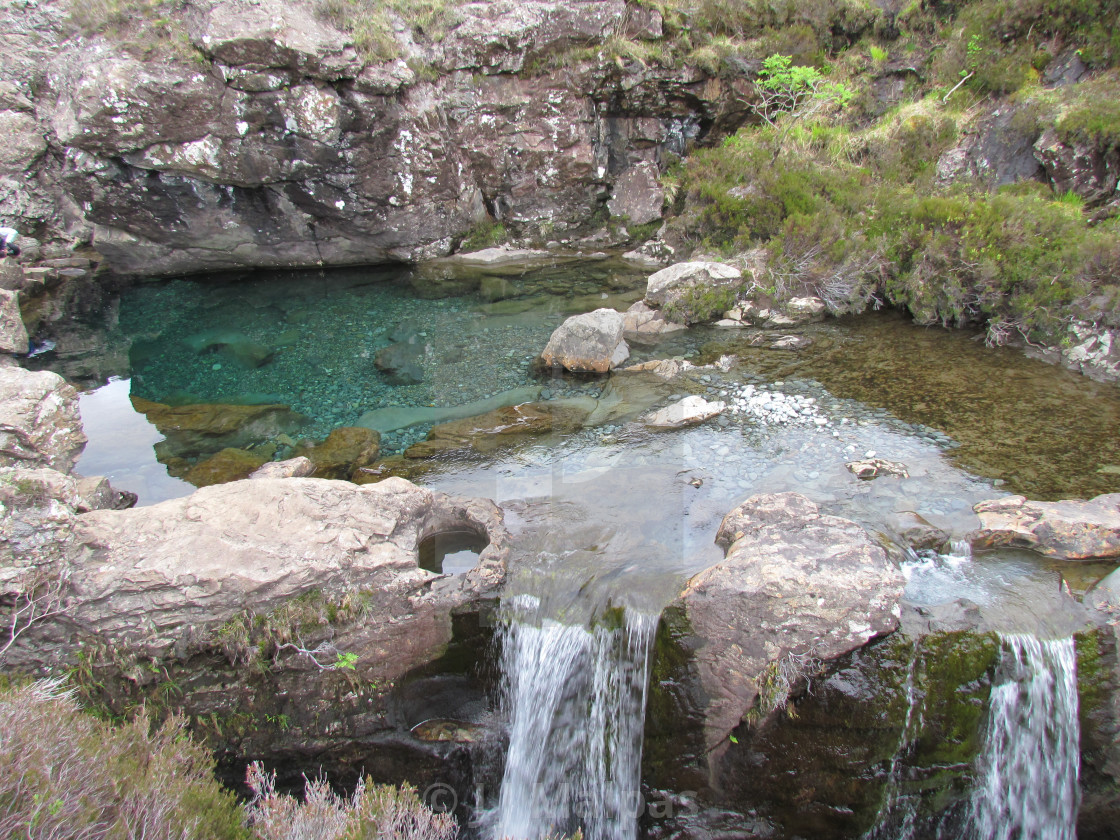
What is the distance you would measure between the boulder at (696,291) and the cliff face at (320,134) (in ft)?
15.9

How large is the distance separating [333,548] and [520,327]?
7740 mm

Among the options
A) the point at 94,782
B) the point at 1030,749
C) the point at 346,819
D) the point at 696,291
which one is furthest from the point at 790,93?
the point at 94,782

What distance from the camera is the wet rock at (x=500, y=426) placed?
8.55m

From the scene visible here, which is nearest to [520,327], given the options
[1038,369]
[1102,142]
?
[1038,369]

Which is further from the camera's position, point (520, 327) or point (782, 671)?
point (520, 327)

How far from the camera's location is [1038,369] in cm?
920

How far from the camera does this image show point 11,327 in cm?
1129

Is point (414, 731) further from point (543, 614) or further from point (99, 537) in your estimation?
point (99, 537)

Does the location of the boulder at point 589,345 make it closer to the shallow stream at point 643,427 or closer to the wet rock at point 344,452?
the shallow stream at point 643,427

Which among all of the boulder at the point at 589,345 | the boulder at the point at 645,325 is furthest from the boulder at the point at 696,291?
the boulder at the point at 589,345

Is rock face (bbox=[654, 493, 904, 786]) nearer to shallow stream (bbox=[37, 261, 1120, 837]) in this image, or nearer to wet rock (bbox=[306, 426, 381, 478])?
shallow stream (bbox=[37, 261, 1120, 837])

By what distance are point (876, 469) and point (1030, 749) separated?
3.08m

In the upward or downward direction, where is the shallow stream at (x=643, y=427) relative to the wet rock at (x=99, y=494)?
upward

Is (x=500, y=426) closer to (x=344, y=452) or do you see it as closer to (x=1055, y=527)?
(x=344, y=452)
